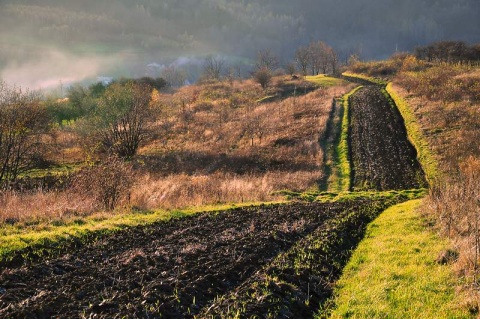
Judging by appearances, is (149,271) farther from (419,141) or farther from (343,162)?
(419,141)

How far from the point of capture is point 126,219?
1556cm

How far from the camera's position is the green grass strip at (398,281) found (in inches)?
310

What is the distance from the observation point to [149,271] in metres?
9.59

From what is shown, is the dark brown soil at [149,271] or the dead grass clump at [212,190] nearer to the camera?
the dark brown soil at [149,271]

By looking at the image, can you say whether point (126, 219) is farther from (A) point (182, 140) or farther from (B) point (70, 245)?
(A) point (182, 140)

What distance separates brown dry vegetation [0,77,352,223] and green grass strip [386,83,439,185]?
27.8 feet

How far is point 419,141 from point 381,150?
3581 mm

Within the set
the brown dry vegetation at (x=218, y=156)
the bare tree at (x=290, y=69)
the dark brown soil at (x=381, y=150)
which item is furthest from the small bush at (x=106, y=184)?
the bare tree at (x=290, y=69)

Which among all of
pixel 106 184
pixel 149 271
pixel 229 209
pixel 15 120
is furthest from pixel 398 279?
pixel 15 120

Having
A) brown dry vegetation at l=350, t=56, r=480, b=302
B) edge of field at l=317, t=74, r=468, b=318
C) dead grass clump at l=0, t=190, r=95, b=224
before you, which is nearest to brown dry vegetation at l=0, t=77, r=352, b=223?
dead grass clump at l=0, t=190, r=95, b=224

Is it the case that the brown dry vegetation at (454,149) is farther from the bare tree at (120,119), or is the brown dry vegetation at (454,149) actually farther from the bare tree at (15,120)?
the bare tree at (120,119)

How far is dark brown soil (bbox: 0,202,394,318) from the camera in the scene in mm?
7652

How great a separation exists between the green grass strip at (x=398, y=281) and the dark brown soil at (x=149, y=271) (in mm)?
2391

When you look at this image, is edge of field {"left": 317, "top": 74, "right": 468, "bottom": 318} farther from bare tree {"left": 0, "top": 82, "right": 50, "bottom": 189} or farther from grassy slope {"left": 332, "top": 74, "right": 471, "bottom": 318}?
bare tree {"left": 0, "top": 82, "right": 50, "bottom": 189}
